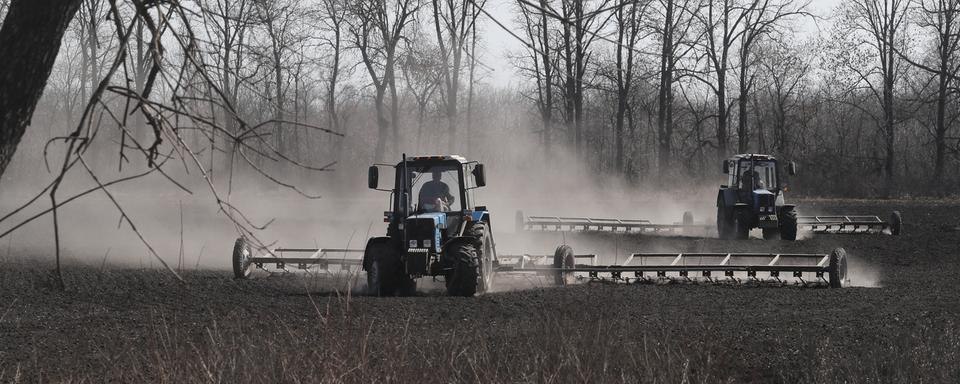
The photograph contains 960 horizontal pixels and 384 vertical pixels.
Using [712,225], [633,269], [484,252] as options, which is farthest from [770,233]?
[484,252]

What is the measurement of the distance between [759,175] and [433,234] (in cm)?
1425

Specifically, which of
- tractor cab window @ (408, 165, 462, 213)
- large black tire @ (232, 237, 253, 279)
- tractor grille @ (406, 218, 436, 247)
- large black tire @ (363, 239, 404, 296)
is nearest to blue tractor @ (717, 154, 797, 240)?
tractor cab window @ (408, 165, 462, 213)

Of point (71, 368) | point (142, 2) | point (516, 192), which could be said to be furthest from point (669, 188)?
point (142, 2)

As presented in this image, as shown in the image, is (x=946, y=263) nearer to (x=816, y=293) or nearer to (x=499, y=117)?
(x=816, y=293)

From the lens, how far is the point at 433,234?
44.9 feet

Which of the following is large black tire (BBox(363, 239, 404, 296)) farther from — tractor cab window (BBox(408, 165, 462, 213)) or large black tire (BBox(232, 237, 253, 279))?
large black tire (BBox(232, 237, 253, 279))

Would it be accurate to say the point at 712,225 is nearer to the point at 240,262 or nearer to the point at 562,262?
the point at 562,262

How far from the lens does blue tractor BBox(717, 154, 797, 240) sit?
82.1 ft

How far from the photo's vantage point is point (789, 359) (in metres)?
8.83

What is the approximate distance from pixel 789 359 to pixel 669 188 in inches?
1406

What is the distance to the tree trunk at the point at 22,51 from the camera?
3.90 m

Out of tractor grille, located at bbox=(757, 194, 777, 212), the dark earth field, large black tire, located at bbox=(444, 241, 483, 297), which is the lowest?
the dark earth field

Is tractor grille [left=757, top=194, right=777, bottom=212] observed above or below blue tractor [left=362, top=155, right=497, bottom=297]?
above

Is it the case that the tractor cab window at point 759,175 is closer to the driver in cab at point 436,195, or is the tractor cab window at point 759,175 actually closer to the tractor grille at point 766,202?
the tractor grille at point 766,202
